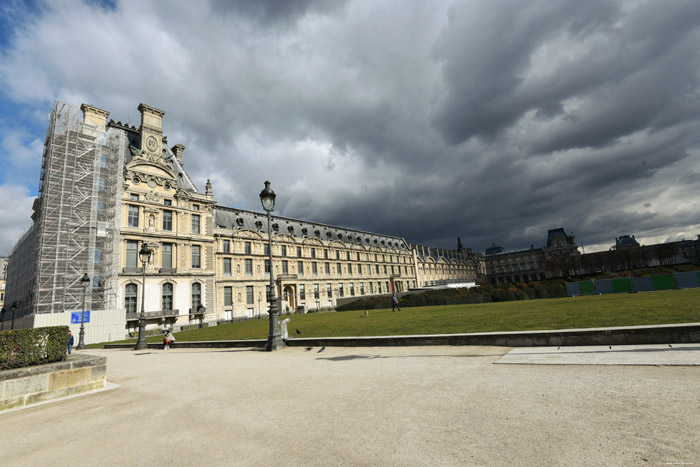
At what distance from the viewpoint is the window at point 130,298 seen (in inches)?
1331

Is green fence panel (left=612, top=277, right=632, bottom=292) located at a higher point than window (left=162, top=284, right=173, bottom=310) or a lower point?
lower

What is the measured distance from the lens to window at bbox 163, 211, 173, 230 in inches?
1527

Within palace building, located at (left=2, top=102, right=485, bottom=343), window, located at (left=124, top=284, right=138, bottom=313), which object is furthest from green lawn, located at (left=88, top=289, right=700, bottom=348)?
window, located at (left=124, top=284, right=138, bottom=313)

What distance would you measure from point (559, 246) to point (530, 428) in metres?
149

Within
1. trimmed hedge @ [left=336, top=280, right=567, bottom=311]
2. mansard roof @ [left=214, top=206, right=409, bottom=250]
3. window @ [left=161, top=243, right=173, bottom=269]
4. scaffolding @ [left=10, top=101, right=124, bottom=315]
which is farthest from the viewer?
mansard roof @ [left=214, top=206, right=409, bottom=250]

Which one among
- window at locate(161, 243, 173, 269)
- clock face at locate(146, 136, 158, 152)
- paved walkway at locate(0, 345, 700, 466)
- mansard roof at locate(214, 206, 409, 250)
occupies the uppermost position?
clock face at locate(146, 136, 158, 152)

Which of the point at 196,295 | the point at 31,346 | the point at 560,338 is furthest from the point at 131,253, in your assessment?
the point at 560,338

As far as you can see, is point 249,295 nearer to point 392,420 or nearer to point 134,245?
point 134,245

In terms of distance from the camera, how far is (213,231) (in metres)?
43.6

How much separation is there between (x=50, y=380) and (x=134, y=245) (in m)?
32.7

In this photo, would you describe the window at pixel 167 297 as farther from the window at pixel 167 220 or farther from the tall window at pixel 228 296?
the tall window at pixel 228 296

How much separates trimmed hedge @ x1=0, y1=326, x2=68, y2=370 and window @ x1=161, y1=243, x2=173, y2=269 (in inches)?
1277

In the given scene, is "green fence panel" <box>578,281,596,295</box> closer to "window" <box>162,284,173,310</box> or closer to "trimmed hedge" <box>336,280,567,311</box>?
"trimmed hedge" <box>336,280,567,311</box>

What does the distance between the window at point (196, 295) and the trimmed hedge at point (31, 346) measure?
108 ft
